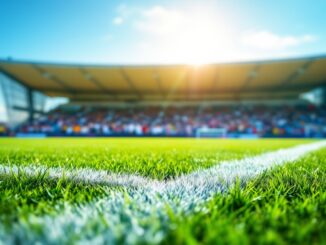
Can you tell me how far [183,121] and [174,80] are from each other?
16.7 ft

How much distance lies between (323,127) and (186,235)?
29.0m

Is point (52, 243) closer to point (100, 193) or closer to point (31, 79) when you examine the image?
point (100, 193)

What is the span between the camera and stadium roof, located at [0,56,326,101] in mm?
23656

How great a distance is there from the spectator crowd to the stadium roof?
1.96 m

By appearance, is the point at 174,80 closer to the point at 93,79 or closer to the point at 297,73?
the point at 93,79

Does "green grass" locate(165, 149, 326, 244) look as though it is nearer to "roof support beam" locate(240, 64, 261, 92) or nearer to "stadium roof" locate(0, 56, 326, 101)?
"stadium roof" locate(0, 56, 326, 101)

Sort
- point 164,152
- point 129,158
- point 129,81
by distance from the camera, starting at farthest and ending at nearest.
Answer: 1. point 129,81
2. point 164,152
3. point 129,158

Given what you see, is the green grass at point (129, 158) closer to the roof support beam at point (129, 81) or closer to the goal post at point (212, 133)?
the goal post at point (212, 133)

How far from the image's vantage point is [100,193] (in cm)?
121

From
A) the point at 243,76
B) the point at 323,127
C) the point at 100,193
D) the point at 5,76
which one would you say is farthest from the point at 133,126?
the point at 100,193

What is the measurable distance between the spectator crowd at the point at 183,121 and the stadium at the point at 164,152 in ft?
0.49

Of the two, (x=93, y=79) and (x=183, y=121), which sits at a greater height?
(x=93, y=79)

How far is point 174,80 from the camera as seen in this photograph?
1075 inches

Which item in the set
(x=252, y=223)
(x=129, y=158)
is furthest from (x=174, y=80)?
(x=252, y=223)
